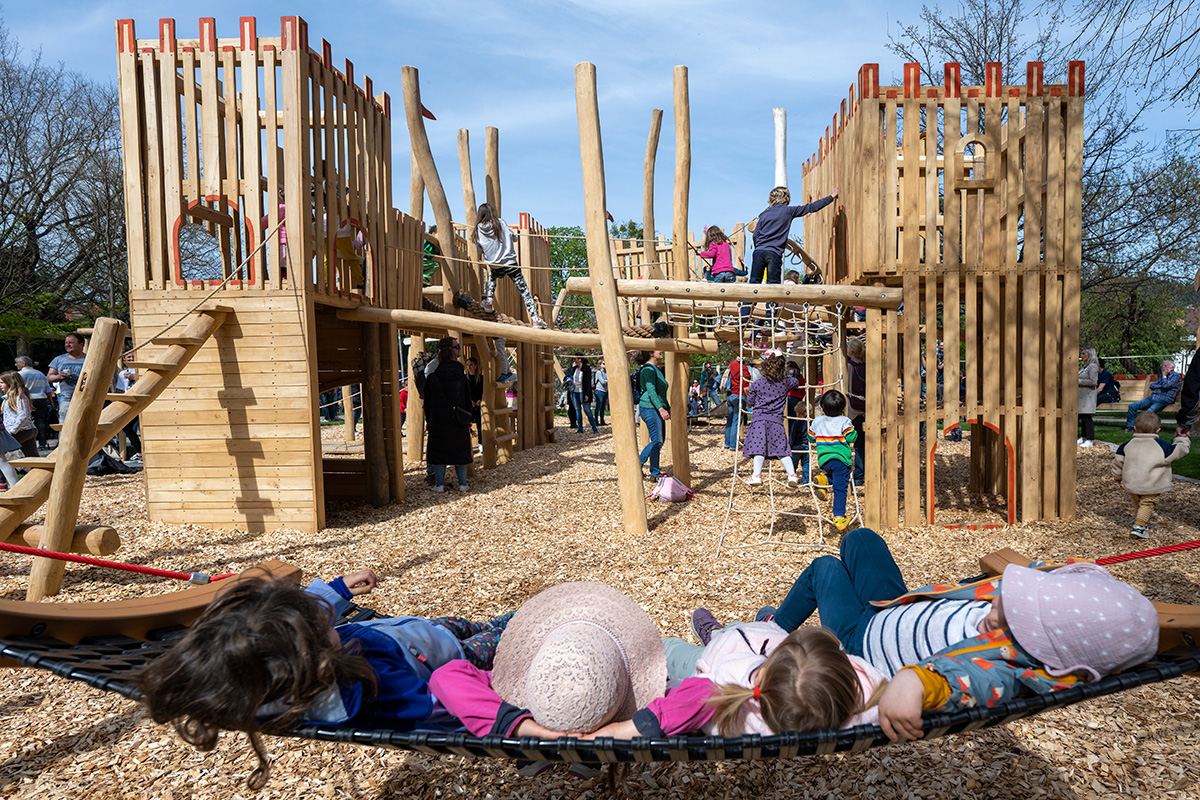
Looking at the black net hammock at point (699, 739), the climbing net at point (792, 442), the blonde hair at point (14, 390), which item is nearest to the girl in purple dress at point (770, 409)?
the climbing net at point (792, 442)

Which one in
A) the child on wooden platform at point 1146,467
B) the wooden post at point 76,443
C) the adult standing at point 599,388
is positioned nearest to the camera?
the wooden post at point 76,443

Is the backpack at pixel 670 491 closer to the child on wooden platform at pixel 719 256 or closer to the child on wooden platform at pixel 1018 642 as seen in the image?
the child on wooden platform at pixel 719 256

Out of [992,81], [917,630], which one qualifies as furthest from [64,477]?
[992,81]

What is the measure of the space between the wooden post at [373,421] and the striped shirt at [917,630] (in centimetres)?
631

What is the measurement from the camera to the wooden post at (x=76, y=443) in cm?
452

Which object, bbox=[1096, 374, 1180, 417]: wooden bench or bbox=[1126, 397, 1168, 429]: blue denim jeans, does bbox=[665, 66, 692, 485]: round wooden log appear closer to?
bbox=[1126, 397, 1168, 429]: blue denim jeans

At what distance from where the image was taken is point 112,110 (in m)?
18.6

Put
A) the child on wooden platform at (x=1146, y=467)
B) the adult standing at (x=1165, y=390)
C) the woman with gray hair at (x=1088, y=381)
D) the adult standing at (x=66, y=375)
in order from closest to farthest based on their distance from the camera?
the child on wooden platform at (x=1146, y=467) → the adult standing at (x=66, y=375) → the woman with gray hair at (x=1088, y=381) → the adult standing at (x=1165, y=390)

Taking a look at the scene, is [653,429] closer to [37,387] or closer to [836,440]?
[836,440]

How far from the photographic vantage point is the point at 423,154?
771cm

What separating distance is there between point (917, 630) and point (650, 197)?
816 cm

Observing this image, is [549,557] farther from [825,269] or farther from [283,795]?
[825,269]

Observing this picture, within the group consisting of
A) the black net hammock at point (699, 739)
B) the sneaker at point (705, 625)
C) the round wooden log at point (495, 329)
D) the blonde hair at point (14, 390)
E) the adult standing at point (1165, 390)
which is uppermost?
the round wooden log at point (495, 329)

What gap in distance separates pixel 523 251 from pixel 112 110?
537 inches
